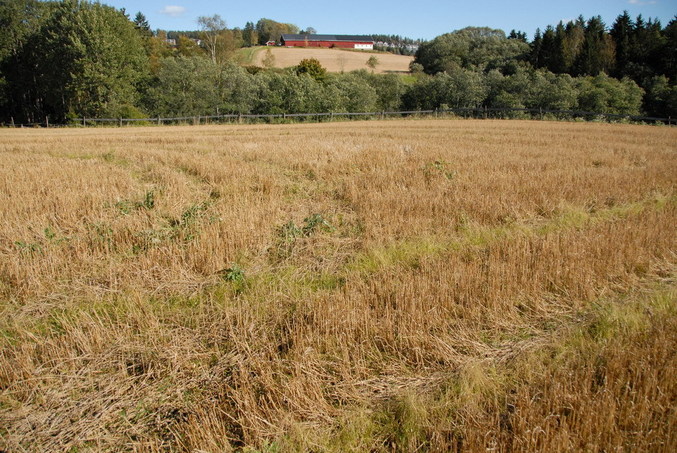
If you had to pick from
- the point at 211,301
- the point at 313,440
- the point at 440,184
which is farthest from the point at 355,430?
the point at 440,184

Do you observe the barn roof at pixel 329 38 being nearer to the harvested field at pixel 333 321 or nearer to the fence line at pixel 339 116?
the fence line at pixel 339 116

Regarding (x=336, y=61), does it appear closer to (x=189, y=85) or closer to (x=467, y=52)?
(x=467, y=52)

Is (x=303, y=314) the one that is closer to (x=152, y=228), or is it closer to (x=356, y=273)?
(x=356, y=273)

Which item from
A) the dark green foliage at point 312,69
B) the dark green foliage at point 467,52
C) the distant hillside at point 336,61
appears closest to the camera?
the dark green foliage at point 312,69

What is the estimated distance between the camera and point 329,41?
6718 inches

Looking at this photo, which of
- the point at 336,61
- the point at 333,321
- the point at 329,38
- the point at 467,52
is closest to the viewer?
the point at 333,321

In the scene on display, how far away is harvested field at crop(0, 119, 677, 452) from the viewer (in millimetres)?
3123

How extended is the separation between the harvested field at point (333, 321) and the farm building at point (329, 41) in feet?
541

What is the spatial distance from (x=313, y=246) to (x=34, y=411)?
4326 millimetres

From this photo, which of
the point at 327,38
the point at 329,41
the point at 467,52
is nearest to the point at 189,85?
the point at 467,52

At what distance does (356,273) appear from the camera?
18.6 feet

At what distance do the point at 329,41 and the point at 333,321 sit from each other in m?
185

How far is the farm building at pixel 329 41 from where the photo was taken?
157 m

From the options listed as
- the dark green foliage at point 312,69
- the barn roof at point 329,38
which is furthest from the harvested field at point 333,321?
the barn roof at point 329,38
